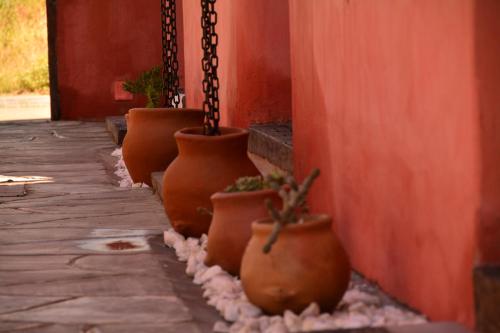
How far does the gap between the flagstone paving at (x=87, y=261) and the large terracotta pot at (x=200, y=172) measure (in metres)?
0.20

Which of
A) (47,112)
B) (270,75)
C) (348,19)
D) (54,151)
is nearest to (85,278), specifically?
(348,19)

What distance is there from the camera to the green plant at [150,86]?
26.0 feet

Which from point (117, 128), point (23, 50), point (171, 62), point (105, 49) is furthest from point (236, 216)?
point (23, 50)

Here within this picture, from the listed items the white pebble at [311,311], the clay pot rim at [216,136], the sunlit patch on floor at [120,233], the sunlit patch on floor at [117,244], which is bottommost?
the sunlit patch on floor at [120,233]

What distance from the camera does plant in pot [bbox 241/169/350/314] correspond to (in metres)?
3.29

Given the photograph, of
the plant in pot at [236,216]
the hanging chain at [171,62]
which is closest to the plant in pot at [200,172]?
the plant in pot at [236,216]

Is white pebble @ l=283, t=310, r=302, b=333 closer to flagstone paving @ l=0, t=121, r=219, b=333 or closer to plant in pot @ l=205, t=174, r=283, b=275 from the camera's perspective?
flagstone paving @ l=0, t=121, r=219, b=333

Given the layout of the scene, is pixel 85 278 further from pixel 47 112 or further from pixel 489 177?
pixel 47 112

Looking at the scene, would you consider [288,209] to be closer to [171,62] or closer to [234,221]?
[234,221]

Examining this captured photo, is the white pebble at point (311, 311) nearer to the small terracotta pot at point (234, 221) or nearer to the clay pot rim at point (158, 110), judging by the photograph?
the small terracotta pot at point (234, 221)

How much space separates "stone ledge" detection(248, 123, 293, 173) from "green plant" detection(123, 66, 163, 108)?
2.04 m

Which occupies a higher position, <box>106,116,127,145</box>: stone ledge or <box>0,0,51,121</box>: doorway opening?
<box>0,0,51,121</box>: doorway opening

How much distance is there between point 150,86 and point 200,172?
3.40 metres

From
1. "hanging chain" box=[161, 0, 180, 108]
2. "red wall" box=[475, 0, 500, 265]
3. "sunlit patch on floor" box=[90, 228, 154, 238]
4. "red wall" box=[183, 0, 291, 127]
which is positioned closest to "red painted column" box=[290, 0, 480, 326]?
"red wall" box=[475, 0, 500, 265]
